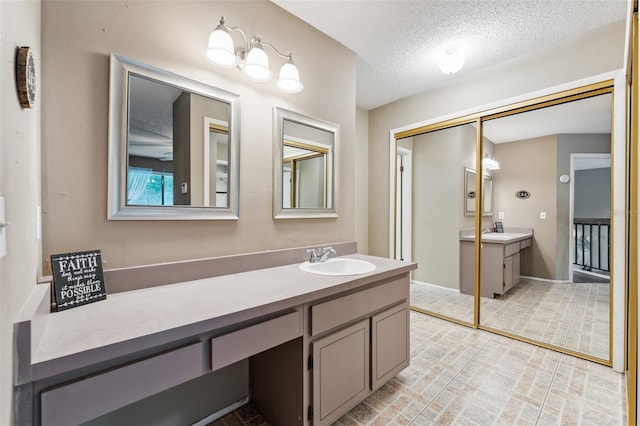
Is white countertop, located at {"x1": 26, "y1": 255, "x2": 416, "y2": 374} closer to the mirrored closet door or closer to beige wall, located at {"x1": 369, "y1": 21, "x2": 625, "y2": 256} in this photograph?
the mirrored closet door

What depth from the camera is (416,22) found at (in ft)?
6.74

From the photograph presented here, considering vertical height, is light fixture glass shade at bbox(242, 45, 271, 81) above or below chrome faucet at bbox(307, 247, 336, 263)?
above

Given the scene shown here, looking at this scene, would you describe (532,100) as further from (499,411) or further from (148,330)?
(148,330)

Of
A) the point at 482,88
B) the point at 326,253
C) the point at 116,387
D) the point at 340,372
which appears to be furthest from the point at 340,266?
the point at 482,88

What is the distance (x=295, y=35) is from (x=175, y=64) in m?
0.98

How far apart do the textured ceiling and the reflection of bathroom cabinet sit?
178 cm

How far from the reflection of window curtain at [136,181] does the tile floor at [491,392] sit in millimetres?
1363

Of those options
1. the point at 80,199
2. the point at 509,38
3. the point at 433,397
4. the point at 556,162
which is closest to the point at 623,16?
the point at 509,38

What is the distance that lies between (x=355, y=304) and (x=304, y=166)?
1.10 metres

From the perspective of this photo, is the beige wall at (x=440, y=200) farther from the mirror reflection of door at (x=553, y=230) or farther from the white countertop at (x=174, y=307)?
the white countertop at (x=174, y=307)

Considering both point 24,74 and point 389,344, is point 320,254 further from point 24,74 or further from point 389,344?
point 24,74

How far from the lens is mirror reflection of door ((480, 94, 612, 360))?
2.23 metres

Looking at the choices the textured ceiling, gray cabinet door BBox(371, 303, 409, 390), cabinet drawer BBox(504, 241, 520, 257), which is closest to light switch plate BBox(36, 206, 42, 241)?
gray cabinet door BBox(371, 303, 409, 390)

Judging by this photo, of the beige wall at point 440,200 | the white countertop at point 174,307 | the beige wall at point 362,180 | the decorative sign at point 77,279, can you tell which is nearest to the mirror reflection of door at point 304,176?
the white countertop at point 174,307
